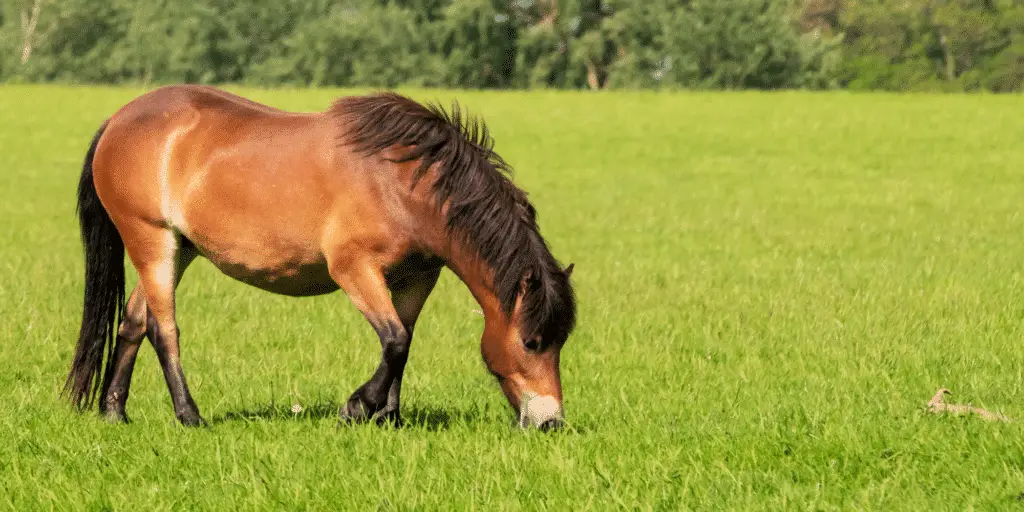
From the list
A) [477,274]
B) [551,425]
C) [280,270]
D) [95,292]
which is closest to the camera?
[551,425]

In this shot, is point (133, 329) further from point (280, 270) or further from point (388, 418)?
point (388, 418)

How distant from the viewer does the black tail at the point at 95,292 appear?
7.44 meters

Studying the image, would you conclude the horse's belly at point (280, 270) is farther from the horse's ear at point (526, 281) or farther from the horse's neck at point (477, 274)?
the horse's ear at point (526, 281)

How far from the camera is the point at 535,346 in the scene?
6203mm

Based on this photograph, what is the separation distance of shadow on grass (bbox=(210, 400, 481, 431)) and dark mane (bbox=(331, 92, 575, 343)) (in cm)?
90

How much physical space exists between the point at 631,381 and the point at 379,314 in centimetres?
228

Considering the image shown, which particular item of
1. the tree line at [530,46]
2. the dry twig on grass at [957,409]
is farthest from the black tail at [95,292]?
the tree line at [530,46]

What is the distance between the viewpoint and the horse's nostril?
6.22m

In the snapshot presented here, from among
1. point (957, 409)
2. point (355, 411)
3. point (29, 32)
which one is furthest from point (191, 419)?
point (29, 32)

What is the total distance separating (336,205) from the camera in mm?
6477

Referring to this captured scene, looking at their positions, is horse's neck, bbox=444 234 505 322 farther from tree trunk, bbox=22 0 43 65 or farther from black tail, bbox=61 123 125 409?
tree trunk, bbox=22 0 43 65

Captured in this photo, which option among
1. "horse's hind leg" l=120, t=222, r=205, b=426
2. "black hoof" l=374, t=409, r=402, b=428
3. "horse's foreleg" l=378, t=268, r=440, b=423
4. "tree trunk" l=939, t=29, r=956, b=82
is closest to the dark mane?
"horse's foreleg" l=378, t=268, r=440, b=423

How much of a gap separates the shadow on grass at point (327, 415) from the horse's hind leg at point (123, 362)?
0.56 metres

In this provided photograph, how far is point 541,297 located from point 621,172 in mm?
21610
